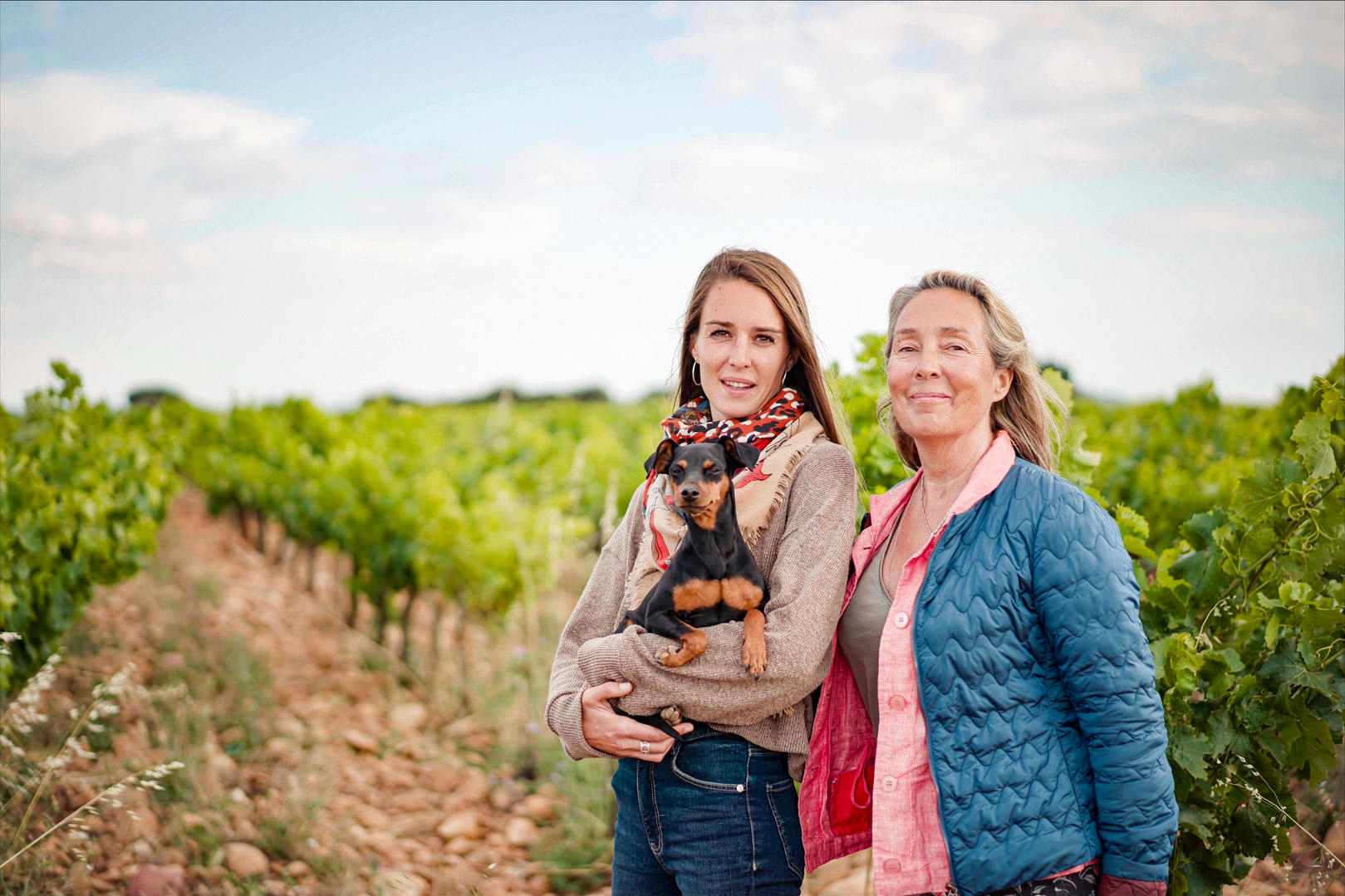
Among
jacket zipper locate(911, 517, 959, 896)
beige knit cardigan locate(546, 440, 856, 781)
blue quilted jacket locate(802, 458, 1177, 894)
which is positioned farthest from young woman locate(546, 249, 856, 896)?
blue quilted jacket locate(802, 458, 1177, 894)

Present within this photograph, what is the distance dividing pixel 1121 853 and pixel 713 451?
1.51 meters

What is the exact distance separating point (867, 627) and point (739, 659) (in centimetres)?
39

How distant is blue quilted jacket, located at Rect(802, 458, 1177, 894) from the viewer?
7.02 ft

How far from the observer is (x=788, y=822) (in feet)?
8.59

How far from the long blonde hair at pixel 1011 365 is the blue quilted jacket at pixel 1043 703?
386 mm

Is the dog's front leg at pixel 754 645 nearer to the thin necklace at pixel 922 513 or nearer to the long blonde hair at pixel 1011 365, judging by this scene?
the thin necklace at pixel 922 513

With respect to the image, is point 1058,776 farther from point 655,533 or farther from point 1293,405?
point 1293,405

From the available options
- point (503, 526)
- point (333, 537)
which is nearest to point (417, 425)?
point (333, 537)

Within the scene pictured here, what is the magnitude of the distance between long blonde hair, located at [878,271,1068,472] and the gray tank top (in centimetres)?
50

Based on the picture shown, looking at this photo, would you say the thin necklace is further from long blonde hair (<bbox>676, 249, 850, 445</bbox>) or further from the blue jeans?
the blue jeans

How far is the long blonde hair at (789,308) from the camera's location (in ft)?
9.47

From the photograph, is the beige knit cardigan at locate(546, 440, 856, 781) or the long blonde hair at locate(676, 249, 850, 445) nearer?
the beige knit cardigan at locate(546, 440, 856, 781)

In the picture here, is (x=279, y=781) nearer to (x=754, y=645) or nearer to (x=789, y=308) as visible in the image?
(x=754, y=645)

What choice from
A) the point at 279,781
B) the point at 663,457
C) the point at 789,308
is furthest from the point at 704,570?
the point at 279,781
